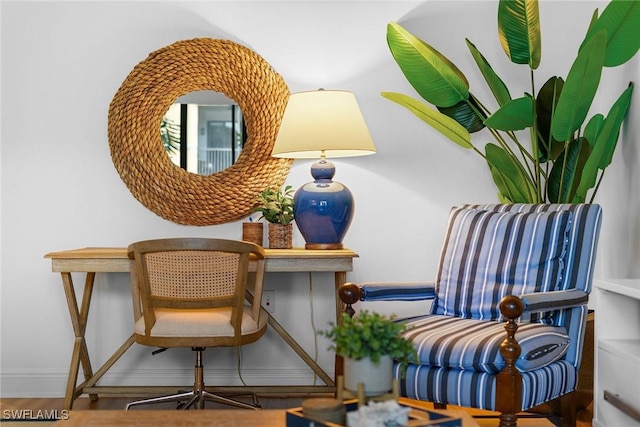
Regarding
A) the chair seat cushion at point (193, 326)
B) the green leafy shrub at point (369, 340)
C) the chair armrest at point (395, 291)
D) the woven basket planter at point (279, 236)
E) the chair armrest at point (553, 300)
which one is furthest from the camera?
the woven basket planter at point (279, 236)

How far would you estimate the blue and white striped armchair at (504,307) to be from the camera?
7.26 feet

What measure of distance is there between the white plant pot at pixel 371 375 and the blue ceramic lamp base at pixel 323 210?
1.65 m

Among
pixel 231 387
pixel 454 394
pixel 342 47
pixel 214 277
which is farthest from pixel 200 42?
pixel 454 394

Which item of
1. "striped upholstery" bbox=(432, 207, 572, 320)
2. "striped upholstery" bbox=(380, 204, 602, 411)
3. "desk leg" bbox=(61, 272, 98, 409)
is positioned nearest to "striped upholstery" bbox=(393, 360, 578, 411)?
"striped upholstery" bbox=(380, 204, 602, 411)

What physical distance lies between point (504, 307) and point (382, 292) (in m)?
0.63

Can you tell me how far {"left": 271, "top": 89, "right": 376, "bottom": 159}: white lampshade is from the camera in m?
3.12

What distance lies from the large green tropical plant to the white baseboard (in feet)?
4.35

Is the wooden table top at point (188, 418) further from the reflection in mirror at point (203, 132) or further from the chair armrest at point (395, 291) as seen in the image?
the reflection in mirror at point (203, 132)

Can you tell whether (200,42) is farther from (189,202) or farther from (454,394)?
(454,394)

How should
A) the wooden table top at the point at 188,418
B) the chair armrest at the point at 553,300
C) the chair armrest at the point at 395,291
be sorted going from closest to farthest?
the wooden table top at the point at 188,418 < the chair armrest at the point at 553,300 < the chair armrest at the point at 395,291

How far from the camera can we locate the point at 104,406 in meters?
3.37

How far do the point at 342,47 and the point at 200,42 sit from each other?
68 centimetres

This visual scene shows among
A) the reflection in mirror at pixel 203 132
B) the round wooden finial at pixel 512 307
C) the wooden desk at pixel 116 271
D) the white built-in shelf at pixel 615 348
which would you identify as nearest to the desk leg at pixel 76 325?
the wooden desk at pixel 116 271

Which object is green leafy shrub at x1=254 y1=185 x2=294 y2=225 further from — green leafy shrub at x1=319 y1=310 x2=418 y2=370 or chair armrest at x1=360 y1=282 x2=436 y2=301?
green leafy shrub at x1=319 y1=310 x2=418 y2=370
